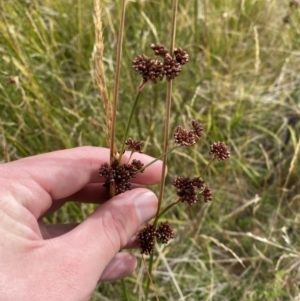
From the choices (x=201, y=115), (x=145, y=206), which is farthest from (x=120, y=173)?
(x=201, y=115)

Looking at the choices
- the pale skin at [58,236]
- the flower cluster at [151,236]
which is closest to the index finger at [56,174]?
the pale skin at [58,236]

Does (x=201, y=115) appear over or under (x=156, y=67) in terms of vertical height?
under

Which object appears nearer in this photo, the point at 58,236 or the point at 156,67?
the point at 156,67

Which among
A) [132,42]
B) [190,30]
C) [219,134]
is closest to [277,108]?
[219,134]

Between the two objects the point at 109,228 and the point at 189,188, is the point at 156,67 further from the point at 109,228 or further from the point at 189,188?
the point at 109,228

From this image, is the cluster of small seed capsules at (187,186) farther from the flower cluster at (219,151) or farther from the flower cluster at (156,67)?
the flower cluster at (156,67)

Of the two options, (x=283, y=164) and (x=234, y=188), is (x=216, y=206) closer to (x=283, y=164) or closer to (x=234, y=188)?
(x=234, y=188)
